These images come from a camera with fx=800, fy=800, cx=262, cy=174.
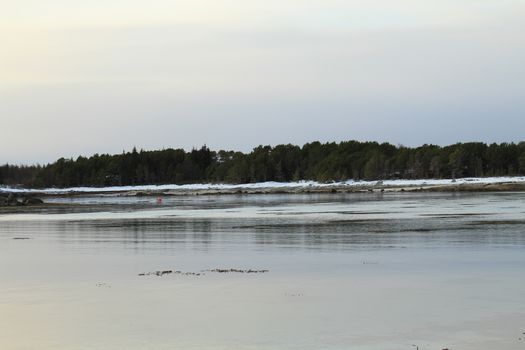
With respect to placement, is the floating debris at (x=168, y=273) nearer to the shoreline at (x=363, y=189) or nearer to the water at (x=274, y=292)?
the water at (x=274, y=292)

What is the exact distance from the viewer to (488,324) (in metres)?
10.9

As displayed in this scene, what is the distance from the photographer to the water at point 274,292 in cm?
1052

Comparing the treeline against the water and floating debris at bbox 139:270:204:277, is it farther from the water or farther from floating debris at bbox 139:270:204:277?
floating debris at bbox 139:270:204:277

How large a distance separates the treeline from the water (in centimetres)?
9612

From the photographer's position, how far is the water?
34.5 ft

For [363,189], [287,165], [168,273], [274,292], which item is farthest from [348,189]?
[274,292]

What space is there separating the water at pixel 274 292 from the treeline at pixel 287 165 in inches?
3784

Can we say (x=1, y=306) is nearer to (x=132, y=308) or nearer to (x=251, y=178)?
(x=132, y=308)

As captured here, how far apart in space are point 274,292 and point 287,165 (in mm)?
131002

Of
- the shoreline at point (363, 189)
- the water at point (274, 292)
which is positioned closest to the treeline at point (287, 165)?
the shoreline at point (363, 189)

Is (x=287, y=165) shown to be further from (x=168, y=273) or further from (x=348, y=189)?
(x=168, y=273)

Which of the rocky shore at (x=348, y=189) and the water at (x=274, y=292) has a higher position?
the rocky shore at (x=348, y=189)

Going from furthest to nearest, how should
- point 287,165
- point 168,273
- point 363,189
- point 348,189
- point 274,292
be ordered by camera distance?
point 287,165 → point 348,189 → point 363,189 → point 168,273 → point 274,292

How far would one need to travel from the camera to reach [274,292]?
14.2 metres
